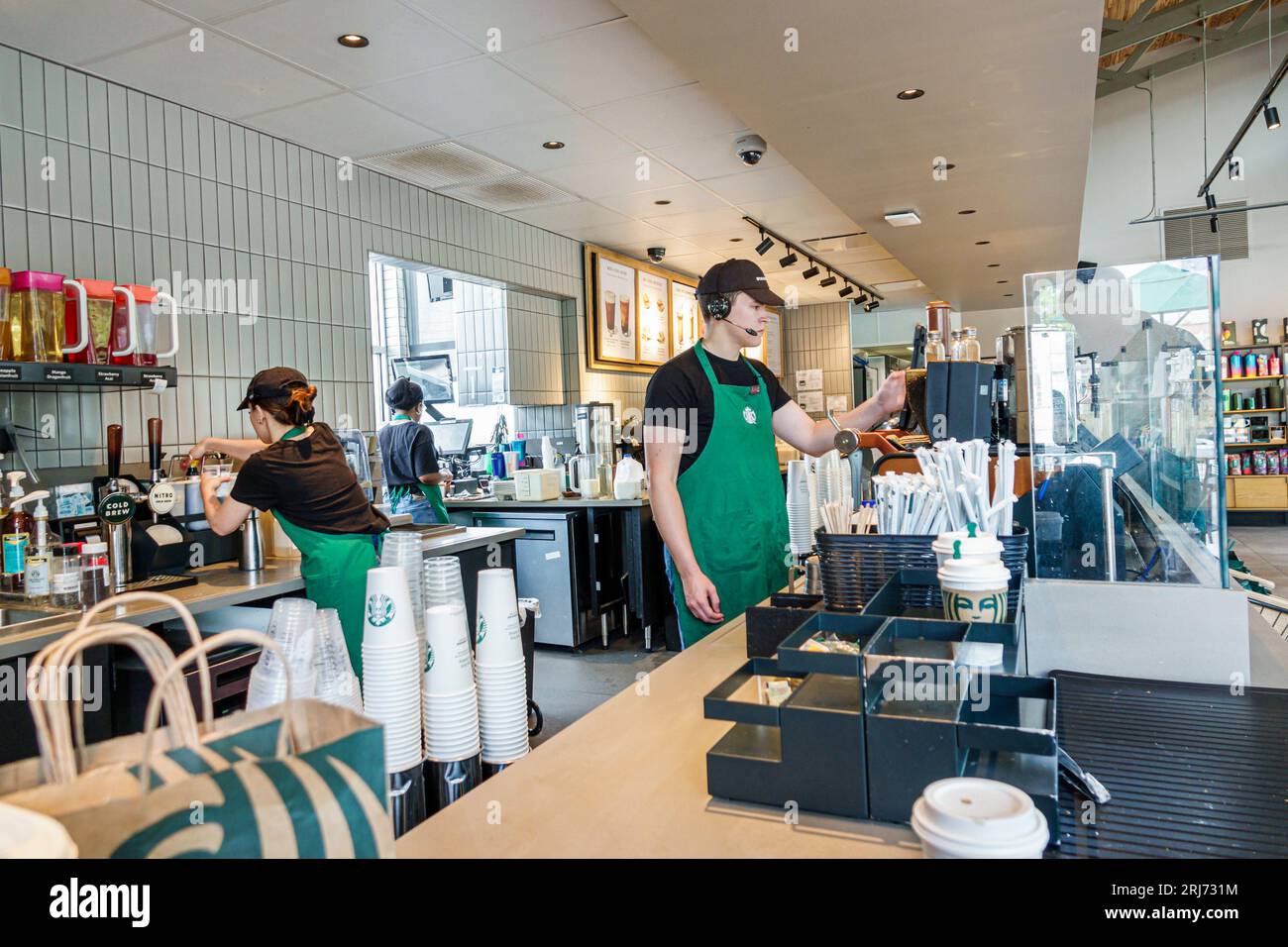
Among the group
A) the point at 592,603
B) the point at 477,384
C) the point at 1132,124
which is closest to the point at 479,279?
the point at 477,384

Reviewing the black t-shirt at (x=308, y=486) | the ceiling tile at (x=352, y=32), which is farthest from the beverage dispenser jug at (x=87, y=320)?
the ceiling tile at (x=352, y=32)

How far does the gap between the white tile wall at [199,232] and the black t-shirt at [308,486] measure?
3.54ft

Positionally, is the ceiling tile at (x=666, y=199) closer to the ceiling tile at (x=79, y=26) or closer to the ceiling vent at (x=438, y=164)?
the ceiling vent at (x=438, y=164)

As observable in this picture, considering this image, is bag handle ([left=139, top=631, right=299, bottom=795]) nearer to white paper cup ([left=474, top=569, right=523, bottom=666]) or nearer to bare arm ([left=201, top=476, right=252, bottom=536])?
white paper cup ([left=474, top=569, right=523, bottom=666])

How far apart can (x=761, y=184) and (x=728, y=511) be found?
3.67 meters

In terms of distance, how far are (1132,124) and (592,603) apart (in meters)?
10.1

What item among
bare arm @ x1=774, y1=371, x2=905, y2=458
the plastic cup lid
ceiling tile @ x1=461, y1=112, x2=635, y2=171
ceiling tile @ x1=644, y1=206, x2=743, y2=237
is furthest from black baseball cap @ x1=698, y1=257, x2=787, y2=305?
ceiling tile @ x1=644, y1=206, x2=743, y2=237

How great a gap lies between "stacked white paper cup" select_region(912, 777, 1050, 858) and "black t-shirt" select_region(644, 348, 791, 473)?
1.66 metres

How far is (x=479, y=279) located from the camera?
5.67m

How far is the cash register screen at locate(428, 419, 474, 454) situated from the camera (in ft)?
20.6

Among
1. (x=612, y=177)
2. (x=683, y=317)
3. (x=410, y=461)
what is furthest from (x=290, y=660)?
(x=683, y=317)

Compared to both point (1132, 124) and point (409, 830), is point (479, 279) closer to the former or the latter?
point (409, 830)

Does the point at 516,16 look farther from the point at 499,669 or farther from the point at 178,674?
the point at 178,674

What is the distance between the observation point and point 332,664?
0.98m
